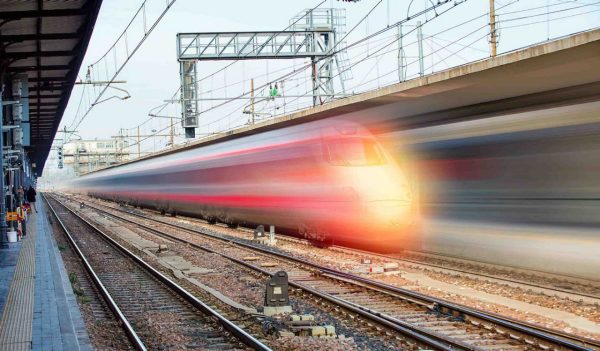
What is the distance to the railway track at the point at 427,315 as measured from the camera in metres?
7.46

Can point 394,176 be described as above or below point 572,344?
above

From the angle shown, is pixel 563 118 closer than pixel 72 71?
Yes

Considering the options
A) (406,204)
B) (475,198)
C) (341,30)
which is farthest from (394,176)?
(341,30)

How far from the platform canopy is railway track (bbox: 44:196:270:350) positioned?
5176 millimetres

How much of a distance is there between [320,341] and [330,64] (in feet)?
61.9

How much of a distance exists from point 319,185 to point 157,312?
625 centimetres

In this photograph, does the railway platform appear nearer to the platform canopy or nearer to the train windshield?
the platform canopy

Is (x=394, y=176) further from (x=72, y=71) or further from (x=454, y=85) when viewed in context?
(x=72, y=71)

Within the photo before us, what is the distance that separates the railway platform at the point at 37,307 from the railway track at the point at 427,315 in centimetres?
361

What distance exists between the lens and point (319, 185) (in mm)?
15953

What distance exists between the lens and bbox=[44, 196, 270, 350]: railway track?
8438 millimetres

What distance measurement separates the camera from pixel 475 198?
13.6 metres

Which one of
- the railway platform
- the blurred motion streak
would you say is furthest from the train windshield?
the railway platform

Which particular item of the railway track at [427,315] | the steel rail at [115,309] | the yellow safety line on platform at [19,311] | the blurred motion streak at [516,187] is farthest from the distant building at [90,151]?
the railway track at [427,315]
